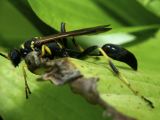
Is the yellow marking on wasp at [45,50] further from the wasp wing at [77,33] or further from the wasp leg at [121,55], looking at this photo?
the wasp leg at [121,55]

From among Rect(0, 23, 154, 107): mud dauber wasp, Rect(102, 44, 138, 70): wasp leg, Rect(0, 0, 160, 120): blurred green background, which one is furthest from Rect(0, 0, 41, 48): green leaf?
Rect(102, 44, 138, 70): wasp leg

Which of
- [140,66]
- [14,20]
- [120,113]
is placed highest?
[14,20]

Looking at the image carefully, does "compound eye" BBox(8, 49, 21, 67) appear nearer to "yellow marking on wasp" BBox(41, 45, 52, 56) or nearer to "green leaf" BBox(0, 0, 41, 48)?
"yellow marking on wasp" BBox(41, 45, 52, 56)

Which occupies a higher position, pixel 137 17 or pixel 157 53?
pixel 137 17

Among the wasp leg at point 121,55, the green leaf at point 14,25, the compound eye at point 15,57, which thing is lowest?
the wasp leg at point 121,55

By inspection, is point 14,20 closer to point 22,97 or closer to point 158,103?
point 22,97

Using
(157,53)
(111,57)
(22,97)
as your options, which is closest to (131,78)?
(111,57)

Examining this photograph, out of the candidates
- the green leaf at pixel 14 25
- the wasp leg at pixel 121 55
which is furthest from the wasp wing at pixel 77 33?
the green leaf at pixel 14 25
